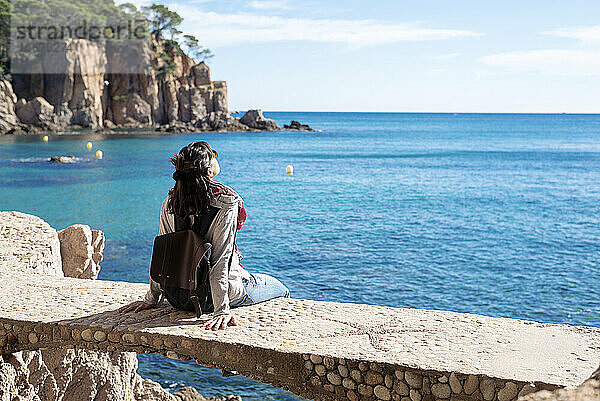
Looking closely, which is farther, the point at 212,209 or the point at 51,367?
the point at 51,367

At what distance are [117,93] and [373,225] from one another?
58.2m

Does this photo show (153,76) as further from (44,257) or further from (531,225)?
(44,257)

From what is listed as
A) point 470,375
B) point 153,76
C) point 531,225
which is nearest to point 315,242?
Answer: point 531,225

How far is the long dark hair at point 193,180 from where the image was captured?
493 cm

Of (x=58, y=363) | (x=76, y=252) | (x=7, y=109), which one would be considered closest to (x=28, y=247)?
(x=76, y=252)

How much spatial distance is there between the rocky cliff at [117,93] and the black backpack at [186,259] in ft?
196

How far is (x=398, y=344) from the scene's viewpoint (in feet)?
16.3

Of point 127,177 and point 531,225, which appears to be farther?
point 127,177

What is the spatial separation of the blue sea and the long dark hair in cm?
515

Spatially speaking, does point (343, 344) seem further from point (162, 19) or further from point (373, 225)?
point (162, 19)

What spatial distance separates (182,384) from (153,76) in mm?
70594

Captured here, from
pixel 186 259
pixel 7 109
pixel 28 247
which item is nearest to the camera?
pixel 186 259

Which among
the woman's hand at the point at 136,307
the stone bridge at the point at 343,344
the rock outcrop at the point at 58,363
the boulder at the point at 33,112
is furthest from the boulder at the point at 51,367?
the boulder at the point at 33,112

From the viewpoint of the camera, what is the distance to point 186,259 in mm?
5086
